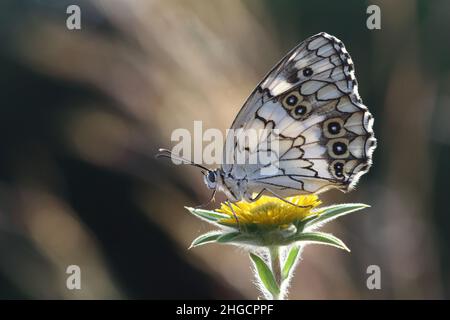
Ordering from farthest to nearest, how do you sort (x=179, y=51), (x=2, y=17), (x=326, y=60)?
(x=2, y=17)
(x=179, y=51)
(x=326, y=60)

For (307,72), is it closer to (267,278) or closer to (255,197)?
(255,197)

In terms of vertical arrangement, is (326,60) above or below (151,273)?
above

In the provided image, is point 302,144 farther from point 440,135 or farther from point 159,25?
point 440,135

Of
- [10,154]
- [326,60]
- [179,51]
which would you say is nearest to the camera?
[326,60]

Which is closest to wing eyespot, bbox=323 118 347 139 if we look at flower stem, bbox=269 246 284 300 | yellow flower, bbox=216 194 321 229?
yellow flower, bbox=216 194 321 229

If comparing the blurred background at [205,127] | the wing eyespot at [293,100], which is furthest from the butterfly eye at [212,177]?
the blurred background at [205,127]

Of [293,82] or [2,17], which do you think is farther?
[2,17]

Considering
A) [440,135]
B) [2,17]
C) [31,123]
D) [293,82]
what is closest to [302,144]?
[293,82]
